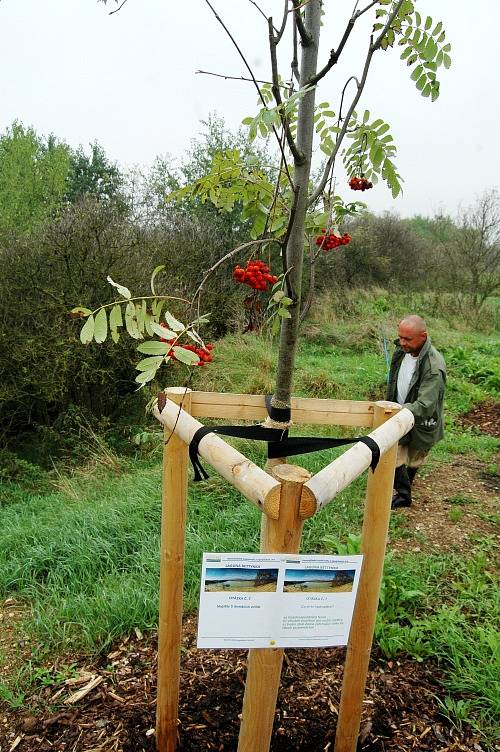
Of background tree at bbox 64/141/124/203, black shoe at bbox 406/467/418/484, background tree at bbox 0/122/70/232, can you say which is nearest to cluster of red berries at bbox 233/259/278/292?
black shoe at bbox 406/467/418/484

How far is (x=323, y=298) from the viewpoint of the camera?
52.7 feet

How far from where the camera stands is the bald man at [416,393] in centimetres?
444

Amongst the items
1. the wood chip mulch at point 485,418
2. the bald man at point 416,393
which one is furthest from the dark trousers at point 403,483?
the wood chip mulch at point 485,418

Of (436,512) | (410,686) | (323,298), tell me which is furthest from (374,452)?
(323,298)

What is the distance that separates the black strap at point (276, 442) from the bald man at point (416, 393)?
2.92 meters

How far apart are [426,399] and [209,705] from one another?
2.93 m

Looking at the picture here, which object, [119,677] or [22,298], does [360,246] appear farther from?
[119,677]

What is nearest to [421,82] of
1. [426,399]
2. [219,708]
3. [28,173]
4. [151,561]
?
[219,708]

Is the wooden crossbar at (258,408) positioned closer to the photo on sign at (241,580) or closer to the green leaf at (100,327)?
the green leaf at (100,327)

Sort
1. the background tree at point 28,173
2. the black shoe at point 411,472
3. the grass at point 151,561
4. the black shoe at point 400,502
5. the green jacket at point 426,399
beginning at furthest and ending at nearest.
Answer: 1. the background tree at point 28,173
2. the black shoe at point 411,472
3. the black shoe at point 400,502
4. the green jacket at point 426,399
5. the grass at point 151,561

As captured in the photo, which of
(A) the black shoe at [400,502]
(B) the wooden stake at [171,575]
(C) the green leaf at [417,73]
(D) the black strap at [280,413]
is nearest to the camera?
(D) the black strap at [280,413]

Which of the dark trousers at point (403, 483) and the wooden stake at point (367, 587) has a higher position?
the wooden stake at point (367, 587)

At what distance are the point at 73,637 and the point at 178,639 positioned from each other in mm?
1116

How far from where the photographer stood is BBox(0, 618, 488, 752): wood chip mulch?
2068 millimetres
